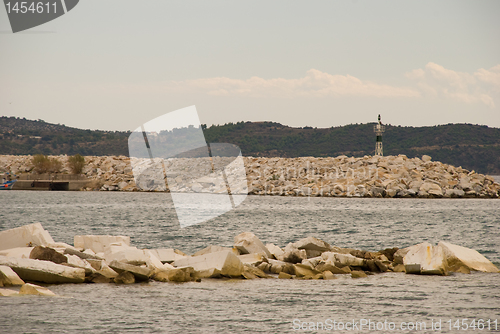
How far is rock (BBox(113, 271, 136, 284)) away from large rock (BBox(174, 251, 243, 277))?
155 centimetres

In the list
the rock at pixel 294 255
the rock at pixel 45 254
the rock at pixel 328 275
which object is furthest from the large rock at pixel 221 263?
the rock at pixel 45 254

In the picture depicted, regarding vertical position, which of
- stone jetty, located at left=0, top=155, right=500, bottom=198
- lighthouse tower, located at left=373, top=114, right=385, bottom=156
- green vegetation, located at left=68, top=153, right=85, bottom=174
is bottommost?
stone jetty, located at left=0, top=155, right=500, bottom=198

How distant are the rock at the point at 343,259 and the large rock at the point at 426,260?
120 centimetres

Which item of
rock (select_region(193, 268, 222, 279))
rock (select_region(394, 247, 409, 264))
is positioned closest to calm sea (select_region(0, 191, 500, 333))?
rock (select_region(193, 268, 222, 279))

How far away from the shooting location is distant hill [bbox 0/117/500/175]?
114188 millimetres

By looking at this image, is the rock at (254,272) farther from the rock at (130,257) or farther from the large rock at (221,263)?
the rock at (130,257)

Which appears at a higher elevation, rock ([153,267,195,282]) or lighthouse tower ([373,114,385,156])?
lighthouse tower ([373,114,385,156])

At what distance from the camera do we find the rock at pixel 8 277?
10.3 metres

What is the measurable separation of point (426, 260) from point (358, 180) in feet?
144

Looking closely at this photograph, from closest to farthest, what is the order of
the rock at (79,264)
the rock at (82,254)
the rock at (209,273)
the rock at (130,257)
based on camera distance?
the rock at (79,264) → the rock at (130,257) → the rock at (209,273) → the rock at (82,254)

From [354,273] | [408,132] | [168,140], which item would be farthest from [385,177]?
[408,132]

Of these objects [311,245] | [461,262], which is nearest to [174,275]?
[311,245]

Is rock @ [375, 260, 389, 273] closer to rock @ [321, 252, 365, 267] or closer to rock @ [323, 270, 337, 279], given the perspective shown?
rock @ [321, 252, 365, 267]

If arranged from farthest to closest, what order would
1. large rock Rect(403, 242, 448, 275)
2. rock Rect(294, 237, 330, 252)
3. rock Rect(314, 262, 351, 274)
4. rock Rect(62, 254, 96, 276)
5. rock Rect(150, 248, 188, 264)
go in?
rock Rect(294, 237, 330, 252)
rock Rect(150, 248, 188, 264)
rock Rect(314, 262, 351, 274)
large rock Rect(403, 242, 448, 275)
rock Rect(62, 254, 96, 276)
